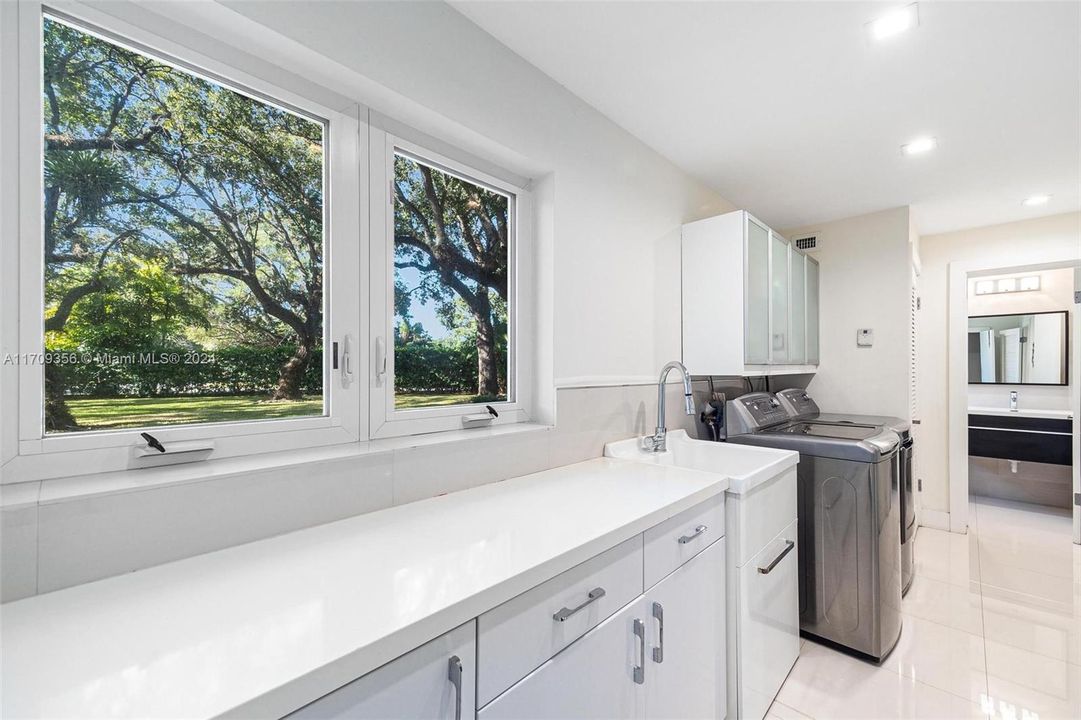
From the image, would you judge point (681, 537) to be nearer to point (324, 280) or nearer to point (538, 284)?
point (538, 284)

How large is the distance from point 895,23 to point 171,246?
7.06ft

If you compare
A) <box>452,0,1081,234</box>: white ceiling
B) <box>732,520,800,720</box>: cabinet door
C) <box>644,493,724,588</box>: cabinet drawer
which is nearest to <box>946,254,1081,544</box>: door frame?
<box>452,0,1081,234</box>: white ceiling

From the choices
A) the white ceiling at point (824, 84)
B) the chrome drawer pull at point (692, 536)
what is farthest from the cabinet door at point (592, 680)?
the white ceiling at point (824, 84)

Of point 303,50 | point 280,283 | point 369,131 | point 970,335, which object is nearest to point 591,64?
point 369,131

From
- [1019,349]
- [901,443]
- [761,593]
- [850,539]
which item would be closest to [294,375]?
[761,593]

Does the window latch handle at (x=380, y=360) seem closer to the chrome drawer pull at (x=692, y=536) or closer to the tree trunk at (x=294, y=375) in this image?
the tree trunk at (x=294, y=375)

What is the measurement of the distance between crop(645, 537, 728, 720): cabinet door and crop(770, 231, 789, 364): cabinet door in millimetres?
1519

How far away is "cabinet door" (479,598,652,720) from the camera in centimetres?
86

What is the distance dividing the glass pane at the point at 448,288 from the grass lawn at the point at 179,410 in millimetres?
313

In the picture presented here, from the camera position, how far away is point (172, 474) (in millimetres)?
948

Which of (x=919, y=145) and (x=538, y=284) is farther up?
(x=919, y=145)

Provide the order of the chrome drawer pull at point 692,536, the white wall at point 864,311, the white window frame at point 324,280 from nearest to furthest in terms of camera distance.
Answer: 1. the white window frame at point 324,280
2. the chrome drawer pull at point 692,536
3. the white wall at point 864,311

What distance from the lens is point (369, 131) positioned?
1.36 metres

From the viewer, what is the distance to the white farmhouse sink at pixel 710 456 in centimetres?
192
